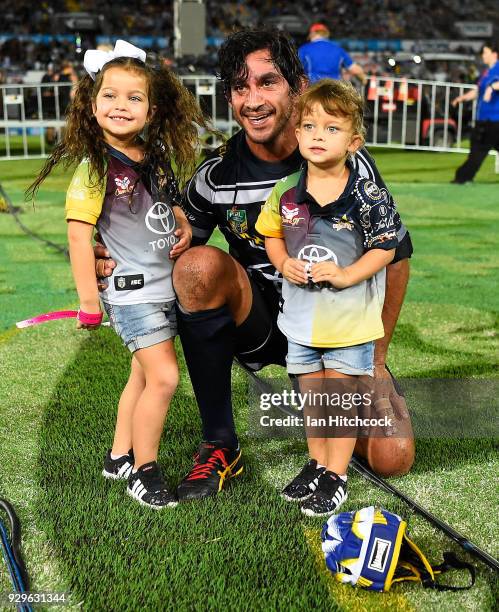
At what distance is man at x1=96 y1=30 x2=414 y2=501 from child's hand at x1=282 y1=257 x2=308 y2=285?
0.26m

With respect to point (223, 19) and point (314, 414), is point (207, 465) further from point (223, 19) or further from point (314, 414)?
point (223, 19)

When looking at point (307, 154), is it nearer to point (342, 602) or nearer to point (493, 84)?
point (342, 602)

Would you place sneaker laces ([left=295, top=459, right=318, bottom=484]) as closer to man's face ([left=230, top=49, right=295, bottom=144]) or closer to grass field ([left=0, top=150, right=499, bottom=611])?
grass field ([left=0, top=150, right=499, bottom=611])

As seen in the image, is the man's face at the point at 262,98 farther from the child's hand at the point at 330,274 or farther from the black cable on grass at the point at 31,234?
the black cable on grass at the point at 31,234

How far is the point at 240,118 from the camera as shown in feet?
9.84

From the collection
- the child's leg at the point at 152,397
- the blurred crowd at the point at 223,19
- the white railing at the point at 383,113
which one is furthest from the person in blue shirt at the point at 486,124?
the blurred crowd at the point at 223,19

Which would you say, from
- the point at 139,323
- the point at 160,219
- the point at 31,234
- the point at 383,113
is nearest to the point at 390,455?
the point at 139,323

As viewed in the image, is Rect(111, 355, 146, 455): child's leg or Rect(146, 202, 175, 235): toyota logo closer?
Rect(146, 202, 175, 235): toyota logo

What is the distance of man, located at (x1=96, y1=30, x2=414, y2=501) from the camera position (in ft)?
9.18

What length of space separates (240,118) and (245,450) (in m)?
1.11

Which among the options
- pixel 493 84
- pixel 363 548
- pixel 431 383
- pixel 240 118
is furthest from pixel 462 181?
pixel 363 548

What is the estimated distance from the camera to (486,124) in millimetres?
10250

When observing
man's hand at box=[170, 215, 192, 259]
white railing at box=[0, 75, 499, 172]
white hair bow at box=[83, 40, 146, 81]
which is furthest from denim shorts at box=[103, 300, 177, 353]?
white railing at box=[0, 75, 499, 172]

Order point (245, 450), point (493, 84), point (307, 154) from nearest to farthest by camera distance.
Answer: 1. point (307, 154)
2. point (245, 450)
3. point (493, 84)
